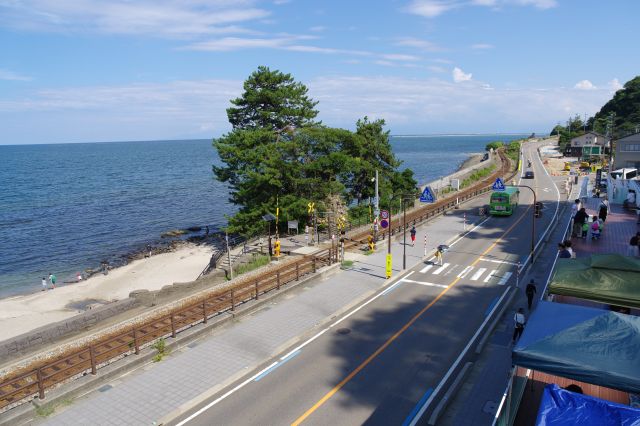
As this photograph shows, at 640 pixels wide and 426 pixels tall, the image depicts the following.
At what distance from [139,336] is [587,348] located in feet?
45.6

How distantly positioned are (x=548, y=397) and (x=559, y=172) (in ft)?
272

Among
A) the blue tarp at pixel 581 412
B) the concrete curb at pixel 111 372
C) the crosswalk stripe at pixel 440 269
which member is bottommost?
the crosswalk stripe at pixel 440 269

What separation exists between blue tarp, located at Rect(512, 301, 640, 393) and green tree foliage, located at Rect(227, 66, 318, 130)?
33.6m

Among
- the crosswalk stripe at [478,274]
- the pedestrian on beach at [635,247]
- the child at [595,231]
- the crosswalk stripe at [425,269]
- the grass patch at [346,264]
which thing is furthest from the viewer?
the child at [595,231]

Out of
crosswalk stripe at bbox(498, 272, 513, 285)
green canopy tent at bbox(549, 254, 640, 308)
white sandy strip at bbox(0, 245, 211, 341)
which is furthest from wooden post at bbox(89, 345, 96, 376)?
crosswalk stripe at bbox(498, 272, 513, 285)

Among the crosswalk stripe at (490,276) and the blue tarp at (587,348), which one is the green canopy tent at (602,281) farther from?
the crosswalk stripe at (490,276)

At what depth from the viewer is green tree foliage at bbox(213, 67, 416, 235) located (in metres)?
36.5

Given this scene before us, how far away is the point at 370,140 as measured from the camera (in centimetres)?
4756

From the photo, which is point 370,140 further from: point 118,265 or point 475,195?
point 118,265

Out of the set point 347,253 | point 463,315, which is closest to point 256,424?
point 463,315

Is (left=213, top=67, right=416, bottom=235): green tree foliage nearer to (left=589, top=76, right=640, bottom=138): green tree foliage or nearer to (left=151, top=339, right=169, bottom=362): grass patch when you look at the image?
(left=151, top=339, right=169, bottom=362): grass patch

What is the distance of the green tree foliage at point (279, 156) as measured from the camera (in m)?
36.5

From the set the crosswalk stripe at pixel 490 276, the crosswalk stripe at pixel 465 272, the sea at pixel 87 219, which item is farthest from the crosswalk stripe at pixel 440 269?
the sea at pixel 87 219

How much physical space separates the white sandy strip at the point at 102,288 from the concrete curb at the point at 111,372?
49.7 feet
